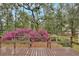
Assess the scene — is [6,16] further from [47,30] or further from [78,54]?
[78,54]

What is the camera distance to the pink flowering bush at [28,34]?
348cm

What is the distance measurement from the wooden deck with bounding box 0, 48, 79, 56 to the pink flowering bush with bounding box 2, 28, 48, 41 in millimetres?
177

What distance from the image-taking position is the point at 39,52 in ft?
11.4

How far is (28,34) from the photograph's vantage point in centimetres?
351

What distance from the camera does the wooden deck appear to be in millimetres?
3480

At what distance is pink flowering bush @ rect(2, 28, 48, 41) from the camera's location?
11.4ft

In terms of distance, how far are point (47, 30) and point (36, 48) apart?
0.34 metres

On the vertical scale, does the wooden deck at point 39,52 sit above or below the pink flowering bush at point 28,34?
below

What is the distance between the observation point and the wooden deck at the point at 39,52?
3.48 m

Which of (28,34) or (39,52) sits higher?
(28,34)

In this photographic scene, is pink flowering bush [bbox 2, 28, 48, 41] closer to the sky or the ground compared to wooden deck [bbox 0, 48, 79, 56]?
closer to the sky

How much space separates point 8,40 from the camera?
3.48 meters

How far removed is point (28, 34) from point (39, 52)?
0.33 m

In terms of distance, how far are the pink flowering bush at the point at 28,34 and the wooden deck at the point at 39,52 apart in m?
0.18
